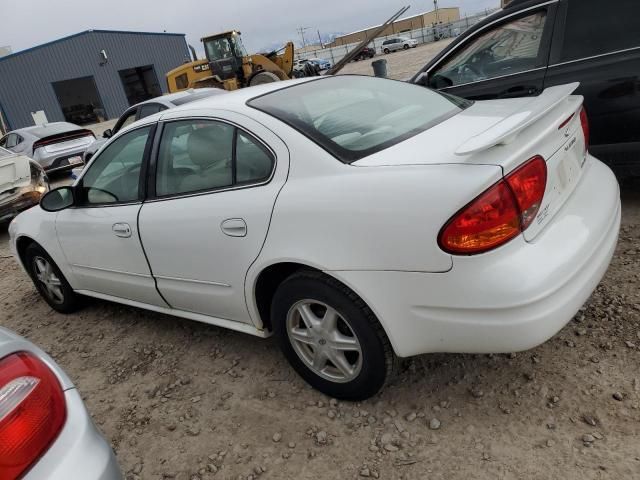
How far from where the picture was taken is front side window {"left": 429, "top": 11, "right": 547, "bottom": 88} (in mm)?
3877

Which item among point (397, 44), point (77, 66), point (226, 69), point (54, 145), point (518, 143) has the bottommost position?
point (397, 44)

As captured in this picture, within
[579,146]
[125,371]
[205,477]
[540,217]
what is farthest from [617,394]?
[125,371]

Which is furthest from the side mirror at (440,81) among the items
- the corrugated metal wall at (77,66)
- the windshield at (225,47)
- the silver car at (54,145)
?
the corrugated metal wall at (77,66)

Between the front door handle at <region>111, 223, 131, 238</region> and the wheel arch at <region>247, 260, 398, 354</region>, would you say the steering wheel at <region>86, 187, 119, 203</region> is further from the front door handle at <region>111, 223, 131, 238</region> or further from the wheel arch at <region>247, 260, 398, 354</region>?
the wheel arch at <region>247, 260, 398, 354</region>

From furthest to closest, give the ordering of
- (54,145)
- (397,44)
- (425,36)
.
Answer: (425,36)
(397,44)
(54,145)

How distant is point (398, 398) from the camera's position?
7.90 feet

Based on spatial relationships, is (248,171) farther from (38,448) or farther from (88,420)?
(38,448)

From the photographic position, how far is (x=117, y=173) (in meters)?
3.22

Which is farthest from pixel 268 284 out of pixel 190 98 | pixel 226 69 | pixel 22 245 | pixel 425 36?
pixel 425 36

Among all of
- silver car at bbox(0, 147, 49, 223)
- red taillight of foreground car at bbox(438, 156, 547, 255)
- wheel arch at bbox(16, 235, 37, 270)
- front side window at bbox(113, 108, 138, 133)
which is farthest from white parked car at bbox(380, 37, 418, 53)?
red taillight of foreground car at bbox(438, 156, 547, 255)

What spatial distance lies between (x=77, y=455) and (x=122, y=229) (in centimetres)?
184

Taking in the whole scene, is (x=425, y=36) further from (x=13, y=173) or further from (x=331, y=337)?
(x=331, y=337)

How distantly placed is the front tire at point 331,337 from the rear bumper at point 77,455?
101cm

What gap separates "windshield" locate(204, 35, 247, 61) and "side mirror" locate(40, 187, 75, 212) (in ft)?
41.1
